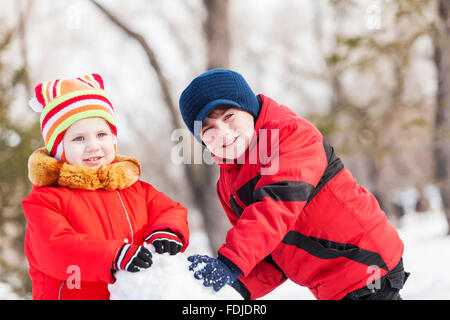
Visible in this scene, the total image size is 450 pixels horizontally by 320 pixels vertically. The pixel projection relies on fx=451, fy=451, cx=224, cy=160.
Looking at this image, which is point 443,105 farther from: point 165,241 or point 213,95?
point 165,241

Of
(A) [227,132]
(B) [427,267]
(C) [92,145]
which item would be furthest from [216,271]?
(B) [427,267]

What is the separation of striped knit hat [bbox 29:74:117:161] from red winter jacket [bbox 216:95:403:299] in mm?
530

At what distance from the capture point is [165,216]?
1688 mm

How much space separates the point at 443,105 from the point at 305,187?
576 centimetres

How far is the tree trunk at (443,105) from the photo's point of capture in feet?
21.0

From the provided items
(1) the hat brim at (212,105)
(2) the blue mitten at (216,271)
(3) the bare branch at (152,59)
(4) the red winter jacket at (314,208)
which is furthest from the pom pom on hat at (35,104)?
(3) the bare branch at (152,59)

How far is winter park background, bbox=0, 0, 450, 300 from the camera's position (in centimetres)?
480

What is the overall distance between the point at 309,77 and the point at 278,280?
12403 millimetres

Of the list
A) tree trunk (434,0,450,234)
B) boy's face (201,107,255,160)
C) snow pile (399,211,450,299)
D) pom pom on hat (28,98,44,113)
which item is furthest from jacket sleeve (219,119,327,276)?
tree trunk (434,0,450,234)

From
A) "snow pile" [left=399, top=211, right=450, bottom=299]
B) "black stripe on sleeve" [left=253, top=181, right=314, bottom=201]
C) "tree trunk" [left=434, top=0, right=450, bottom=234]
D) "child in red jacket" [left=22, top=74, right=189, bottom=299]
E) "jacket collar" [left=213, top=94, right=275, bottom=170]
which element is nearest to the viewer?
"child in red jacket" [left=22, top=74, right=189, bottom=299]

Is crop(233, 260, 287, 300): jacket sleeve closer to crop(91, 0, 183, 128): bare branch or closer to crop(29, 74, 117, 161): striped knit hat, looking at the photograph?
crop(29, 74, 117, 161): striped knit hat
